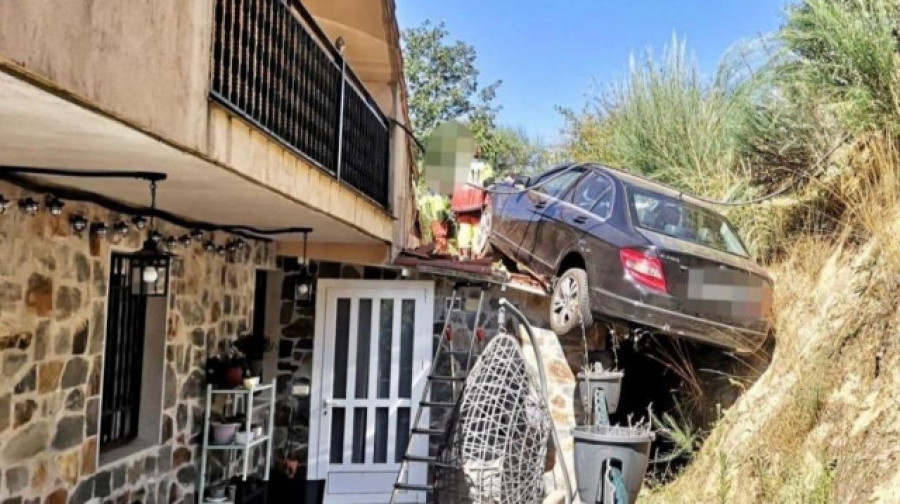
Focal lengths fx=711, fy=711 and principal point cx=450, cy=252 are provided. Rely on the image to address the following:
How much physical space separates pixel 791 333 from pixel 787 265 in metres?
1.19

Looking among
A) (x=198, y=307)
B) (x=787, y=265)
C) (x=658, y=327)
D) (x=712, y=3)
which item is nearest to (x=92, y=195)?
(x=198, y=307)

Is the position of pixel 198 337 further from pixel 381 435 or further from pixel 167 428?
pixel 381 435

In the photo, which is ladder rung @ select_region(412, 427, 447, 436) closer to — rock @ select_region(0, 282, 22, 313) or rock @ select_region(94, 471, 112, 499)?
rock @ select_region(94, 471, 112, 499)

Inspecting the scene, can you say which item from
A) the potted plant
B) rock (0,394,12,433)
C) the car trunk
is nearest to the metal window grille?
rock (0,394,12,433)

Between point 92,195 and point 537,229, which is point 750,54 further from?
point 92,195

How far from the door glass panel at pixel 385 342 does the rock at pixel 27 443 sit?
182 inches

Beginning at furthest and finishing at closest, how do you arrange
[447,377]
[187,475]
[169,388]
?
[447,377] < [187,475] < [169,388]

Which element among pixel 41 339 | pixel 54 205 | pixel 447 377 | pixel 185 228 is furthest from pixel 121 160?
pixel 447 377

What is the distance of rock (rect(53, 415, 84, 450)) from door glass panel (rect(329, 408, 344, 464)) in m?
4.05

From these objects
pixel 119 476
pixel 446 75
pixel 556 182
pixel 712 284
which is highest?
pixel 446 75

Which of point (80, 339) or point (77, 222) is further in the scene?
point (80, 339)

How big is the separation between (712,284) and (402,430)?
4180mm

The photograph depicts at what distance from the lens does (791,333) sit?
6809mm

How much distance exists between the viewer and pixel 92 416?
16.2 feet
